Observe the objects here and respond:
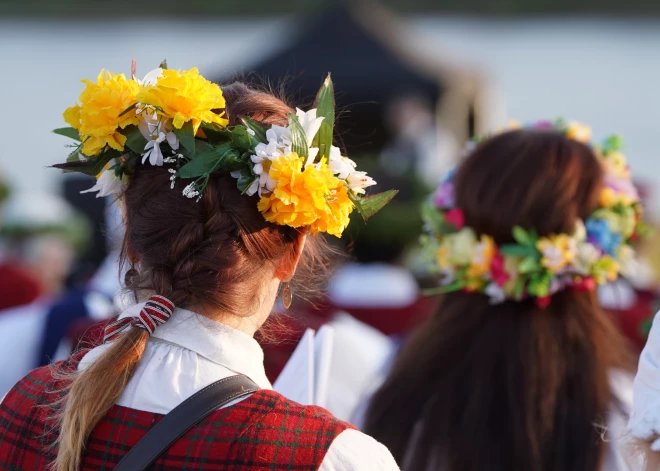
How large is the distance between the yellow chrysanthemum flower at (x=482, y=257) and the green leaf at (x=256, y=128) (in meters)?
0.85

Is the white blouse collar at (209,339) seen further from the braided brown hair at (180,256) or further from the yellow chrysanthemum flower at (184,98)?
the yellow chrysanthemum flower at (184,98)

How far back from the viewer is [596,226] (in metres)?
2.05

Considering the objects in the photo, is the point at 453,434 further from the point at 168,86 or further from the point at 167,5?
the point at 167,5

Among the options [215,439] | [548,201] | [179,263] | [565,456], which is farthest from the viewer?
[548,201]

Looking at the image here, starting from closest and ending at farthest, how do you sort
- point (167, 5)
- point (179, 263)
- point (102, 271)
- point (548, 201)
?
point (179, 263), point (548, 201), point (102, 271), point (167, 5)

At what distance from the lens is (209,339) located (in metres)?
1.23

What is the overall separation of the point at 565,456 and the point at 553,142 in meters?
0.71

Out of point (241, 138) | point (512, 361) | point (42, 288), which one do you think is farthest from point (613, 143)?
point (42, 288)

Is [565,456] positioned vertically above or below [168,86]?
below

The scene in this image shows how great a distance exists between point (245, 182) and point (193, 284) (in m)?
0.17

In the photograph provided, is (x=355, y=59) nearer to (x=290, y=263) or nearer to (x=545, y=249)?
(x=545, y=249)

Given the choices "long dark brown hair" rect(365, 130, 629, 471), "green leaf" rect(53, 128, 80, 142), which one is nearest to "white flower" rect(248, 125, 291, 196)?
"green leaf" rect(53, 128, 80, 142)

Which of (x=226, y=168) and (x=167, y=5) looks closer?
(x=226, y=168)

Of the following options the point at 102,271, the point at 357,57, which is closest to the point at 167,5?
the point at 357,57
